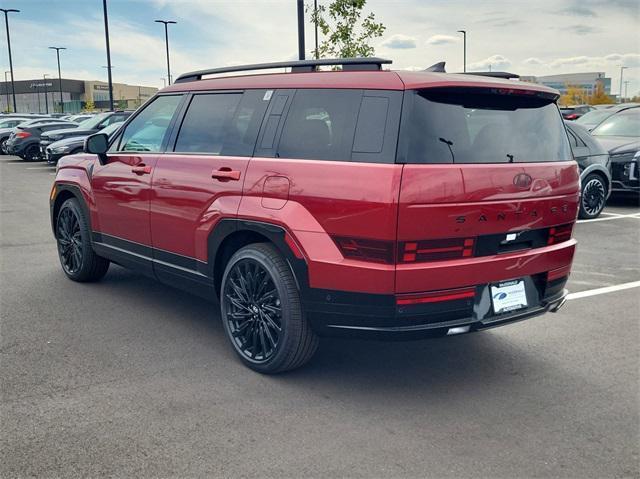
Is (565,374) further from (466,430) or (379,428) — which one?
(379,428)

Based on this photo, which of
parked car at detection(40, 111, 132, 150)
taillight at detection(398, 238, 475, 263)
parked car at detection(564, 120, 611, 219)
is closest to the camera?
taillight at detection(398, 238, 475, 263)

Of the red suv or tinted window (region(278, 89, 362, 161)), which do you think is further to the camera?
tinted window (region(278, 89, 362, 161))

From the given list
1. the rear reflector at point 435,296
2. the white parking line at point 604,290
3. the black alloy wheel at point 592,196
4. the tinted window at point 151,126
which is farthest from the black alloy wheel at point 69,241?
the black alloy wheel at point 592,196

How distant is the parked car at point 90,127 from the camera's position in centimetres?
2003

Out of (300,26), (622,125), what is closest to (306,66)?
(300,26)

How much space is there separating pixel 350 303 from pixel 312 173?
30.0 inches

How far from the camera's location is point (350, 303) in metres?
3.61

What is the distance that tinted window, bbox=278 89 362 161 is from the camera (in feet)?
12.2

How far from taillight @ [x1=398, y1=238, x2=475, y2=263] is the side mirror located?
3.33 m

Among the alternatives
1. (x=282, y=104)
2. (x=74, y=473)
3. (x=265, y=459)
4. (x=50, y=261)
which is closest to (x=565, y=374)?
(x=265, y=459)

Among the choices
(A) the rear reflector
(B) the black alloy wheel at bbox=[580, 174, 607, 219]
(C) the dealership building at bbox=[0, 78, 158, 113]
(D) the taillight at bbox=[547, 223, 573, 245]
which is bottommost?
(B) the black alloy wheel at bbox=[580, 174, 607, 219]

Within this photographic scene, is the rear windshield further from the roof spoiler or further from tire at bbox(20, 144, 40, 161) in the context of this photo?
tire at bbox(20, 144, 40, 161)

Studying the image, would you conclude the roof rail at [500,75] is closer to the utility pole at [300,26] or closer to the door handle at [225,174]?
the door handle at [225,174]

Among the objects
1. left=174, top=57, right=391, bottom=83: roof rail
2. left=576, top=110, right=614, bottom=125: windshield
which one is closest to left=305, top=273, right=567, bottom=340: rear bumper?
left=174, top=57, right=391, bottom=83: roof rail
